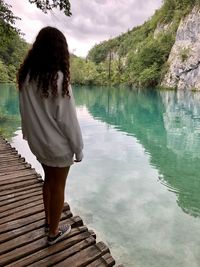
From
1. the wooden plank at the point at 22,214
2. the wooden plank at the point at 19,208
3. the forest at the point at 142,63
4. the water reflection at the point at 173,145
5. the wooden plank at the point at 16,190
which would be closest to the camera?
the wooden plank at the point at 22,214

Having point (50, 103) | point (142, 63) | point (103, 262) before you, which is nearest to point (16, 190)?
point (103, 262)

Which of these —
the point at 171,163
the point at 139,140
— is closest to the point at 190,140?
the point at 139,140

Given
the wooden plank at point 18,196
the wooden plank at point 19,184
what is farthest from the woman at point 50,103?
the wooden plank at point 19,184

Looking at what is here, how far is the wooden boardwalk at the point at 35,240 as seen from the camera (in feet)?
9.92

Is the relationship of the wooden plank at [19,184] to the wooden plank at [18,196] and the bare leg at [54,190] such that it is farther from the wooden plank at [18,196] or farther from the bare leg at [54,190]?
the bare leg at [54,190]

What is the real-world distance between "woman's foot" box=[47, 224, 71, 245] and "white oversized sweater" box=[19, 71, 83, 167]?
96cm

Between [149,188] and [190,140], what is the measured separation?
698cm

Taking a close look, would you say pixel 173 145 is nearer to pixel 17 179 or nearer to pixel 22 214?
pixel 17 179

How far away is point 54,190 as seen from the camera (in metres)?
2.92

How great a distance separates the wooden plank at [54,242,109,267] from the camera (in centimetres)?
300

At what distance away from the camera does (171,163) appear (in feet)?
33.7

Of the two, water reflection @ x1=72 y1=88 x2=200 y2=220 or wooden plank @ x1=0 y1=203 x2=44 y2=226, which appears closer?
wooden plank @ x1=0 y1=203 x2=44 y2=226

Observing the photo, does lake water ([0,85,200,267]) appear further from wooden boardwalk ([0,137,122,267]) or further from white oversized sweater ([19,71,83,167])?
white oversized sweater ([19,71,83,167])

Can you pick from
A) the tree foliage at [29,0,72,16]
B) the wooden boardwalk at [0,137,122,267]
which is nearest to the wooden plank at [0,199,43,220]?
the wooden boardwalk at [0,137,122,267]
